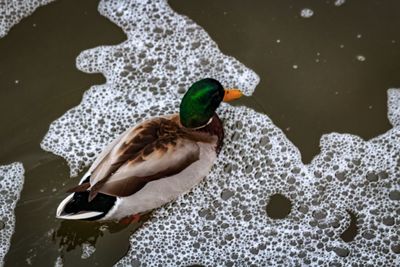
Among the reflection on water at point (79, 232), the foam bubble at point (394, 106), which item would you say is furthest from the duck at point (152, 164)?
the foam bubble at point (394, 106)

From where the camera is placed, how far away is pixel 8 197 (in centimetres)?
351

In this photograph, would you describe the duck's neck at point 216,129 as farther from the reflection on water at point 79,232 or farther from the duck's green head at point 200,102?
the reflection on water at point 79,232

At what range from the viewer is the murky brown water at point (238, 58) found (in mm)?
3426

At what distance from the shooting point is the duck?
10.1ft

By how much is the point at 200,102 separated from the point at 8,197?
1.21 m

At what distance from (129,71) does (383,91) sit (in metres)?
1.55

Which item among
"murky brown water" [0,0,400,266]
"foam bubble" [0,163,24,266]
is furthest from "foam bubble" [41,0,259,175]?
"foam bubble" [0,163,24,266]

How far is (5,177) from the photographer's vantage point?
3568mm

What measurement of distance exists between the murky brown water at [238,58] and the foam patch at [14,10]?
0.05 metres

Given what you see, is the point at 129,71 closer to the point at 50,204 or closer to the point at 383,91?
the point at 50,204

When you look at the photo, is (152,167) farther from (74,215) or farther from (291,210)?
(291,210)

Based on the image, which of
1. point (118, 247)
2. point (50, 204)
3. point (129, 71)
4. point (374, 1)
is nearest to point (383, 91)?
point (374, 1)

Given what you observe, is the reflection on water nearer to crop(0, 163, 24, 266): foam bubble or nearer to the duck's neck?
crop(0, 163, 24, 266): foam bubble

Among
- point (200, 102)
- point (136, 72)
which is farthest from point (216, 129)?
point (136, 72)
